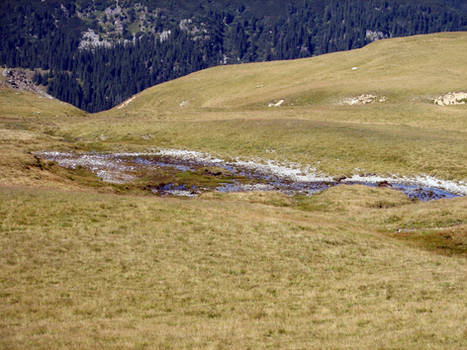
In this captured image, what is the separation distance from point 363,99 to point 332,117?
776 inches

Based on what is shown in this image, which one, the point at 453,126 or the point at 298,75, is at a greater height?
the point at 298,75

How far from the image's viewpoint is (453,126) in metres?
94.2

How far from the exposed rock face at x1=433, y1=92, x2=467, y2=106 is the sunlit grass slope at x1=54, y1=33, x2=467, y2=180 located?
8.09 ft

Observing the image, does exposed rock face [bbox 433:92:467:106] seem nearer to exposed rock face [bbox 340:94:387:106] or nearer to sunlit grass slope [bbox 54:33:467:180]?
sunlit grass slope [bbox 54:33:467:180]

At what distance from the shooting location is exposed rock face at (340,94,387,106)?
122 metres

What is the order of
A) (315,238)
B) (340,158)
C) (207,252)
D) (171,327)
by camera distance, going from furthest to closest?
(340,158)
(315,238)
(207,252)
(171,327)

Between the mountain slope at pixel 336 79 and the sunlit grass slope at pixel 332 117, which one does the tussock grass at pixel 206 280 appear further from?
the mountain slope at pixel 336 79

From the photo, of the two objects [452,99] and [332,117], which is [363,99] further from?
[452,99]

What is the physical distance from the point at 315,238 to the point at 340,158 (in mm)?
43933

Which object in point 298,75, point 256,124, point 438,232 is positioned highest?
point 298,75

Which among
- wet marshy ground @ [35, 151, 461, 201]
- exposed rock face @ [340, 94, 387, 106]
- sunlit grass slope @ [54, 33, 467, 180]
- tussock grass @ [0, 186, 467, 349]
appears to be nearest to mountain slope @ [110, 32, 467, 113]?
sunlit grass slope @ [54, 33, 467, 180]

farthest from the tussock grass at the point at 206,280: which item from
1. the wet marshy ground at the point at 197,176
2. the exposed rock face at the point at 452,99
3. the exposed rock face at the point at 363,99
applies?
the exposed rock face at the point at 363,99

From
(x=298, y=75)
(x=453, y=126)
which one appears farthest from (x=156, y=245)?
(x=298, y=75)

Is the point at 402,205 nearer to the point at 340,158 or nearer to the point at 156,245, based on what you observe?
the point at 340,158
